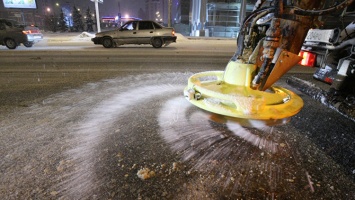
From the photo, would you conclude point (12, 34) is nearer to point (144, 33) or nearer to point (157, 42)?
point (144, 33)

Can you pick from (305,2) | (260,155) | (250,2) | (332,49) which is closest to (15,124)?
(260,155)

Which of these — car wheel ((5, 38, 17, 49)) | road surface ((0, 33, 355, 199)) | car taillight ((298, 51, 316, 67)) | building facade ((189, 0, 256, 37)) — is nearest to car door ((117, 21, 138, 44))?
car wheel ((5, 38, 17, 49))

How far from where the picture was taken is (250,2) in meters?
28.4

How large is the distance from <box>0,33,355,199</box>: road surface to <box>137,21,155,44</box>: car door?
951cm

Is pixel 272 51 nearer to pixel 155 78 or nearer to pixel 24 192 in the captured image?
pixel 24 192

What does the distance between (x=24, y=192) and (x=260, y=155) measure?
2107mm

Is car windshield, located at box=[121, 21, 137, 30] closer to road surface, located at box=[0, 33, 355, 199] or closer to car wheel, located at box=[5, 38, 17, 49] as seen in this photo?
car wheel, located at box=[5, 38, 17, 49]

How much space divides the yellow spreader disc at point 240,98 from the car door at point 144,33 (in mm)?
10623

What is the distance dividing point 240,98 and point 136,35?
1148 centimetres

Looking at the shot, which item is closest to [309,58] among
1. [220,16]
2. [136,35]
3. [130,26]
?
[136,35]

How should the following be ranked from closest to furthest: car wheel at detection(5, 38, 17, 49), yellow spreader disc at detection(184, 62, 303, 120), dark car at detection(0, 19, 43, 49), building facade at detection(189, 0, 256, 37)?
yellow spreader disc at detection(184, 62, 303, 120)
dark car at detection(0, 19, 43, 49)
car wheel at detection(5, 38, 17, 49)
building facade at detection(189, 0, 256, 37)

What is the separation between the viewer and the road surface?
1.71m

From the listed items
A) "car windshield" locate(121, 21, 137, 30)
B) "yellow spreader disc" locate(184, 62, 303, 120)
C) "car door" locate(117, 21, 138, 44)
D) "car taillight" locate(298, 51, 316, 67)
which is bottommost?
"yellow spreader disc" locate(184, 62, 303, 120)

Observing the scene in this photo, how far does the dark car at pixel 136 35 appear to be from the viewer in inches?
499
